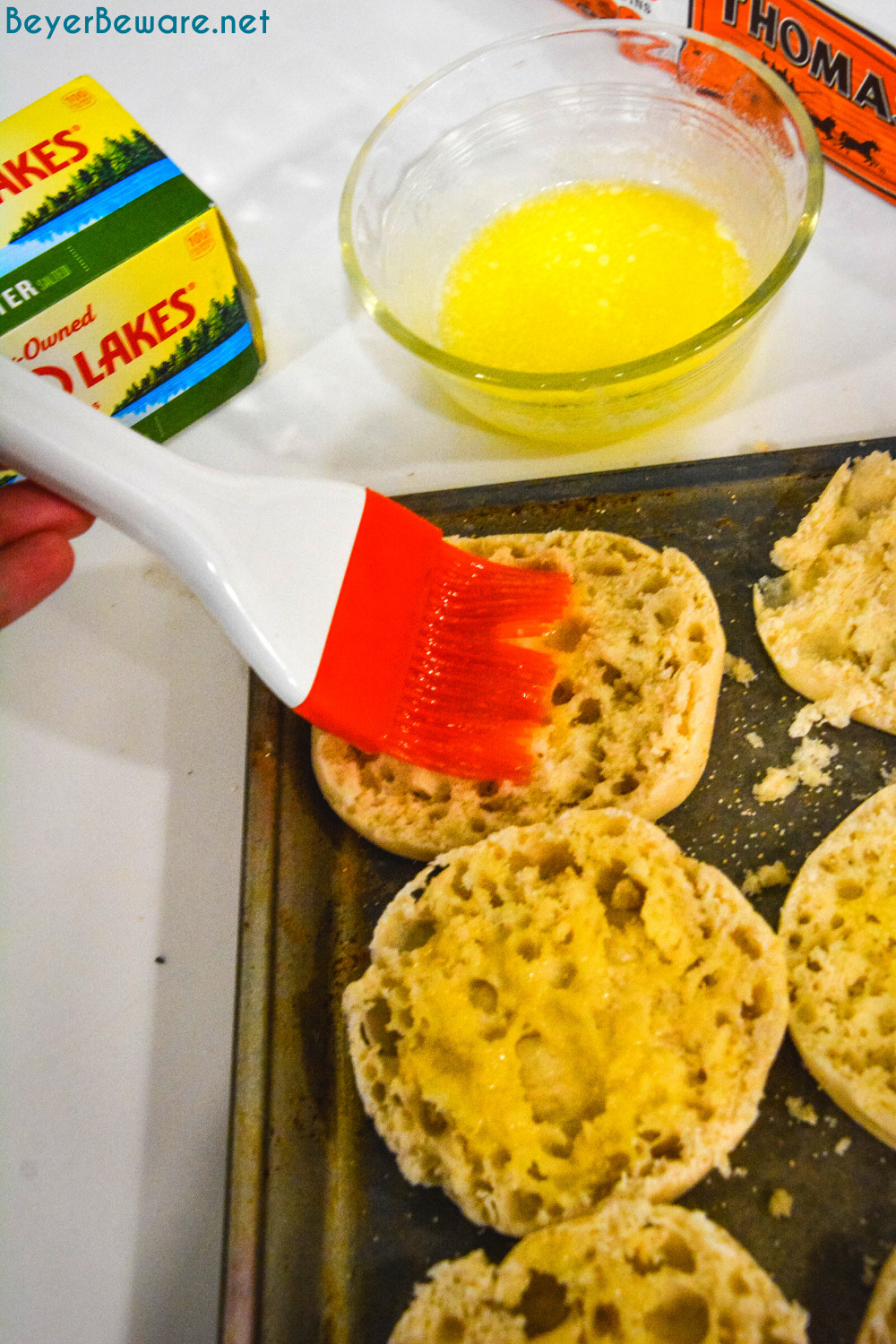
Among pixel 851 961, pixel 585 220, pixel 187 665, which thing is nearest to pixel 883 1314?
pixel 851 961

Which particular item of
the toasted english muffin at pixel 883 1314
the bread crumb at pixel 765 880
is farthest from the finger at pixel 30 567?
the toasted english muffin at pixel 883 1314

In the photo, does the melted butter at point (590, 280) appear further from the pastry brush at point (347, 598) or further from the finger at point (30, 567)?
the finger at point (30, 567)

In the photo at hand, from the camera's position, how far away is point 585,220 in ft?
6.27

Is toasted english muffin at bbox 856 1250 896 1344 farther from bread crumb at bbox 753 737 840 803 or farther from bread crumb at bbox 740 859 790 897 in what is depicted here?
bread crumb at bbox 753 737 840 803

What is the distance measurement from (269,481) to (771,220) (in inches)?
44.3

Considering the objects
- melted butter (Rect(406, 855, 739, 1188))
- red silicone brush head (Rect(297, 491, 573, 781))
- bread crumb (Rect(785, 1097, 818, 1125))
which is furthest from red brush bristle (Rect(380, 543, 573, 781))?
bread crumb (Rect(785, 1097, 818, 1125))

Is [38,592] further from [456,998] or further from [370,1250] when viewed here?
[370,1250]

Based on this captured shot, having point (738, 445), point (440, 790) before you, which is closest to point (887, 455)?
point (738, 445)

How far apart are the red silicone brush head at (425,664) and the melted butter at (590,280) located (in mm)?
561

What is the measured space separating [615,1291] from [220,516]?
1.11 m

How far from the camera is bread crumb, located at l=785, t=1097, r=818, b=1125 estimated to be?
1.21 meters

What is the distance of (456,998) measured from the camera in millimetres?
1242

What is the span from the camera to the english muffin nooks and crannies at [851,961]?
46.3 inches

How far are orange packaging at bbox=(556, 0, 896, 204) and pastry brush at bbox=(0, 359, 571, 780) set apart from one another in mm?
1190
